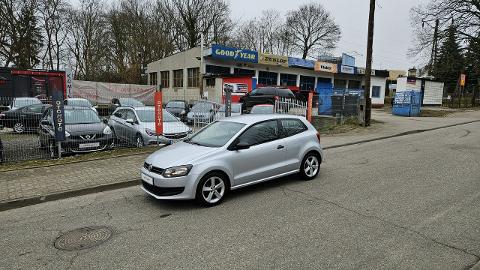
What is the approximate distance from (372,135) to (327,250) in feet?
39.1

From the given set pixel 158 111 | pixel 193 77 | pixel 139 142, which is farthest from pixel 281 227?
pixel 193 77

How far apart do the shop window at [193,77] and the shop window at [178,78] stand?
1.68 m

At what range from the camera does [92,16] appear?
45750 millimetres

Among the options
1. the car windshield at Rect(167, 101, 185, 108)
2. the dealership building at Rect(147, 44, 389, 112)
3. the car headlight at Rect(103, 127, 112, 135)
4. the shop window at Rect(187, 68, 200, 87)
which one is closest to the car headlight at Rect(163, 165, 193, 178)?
the car headlight at Rect(103, 127, 112, 135)

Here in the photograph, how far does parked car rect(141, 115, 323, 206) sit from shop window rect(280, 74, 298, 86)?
28246 millimetres

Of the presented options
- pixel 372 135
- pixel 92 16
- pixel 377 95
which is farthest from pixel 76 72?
pixel 372 135

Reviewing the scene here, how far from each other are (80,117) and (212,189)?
6.91m

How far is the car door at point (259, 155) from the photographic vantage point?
6.04 metres

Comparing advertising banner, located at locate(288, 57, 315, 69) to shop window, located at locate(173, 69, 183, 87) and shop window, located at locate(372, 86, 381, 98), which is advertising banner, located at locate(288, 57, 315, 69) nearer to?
shop window, located at locate(372, 86, 381, 98)

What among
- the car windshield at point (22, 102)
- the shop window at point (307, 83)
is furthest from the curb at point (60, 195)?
the shop window at point (307, 83)

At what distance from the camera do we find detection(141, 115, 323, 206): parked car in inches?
217

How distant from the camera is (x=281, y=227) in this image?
4.72 metres

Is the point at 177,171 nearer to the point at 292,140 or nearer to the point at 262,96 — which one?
the point at 292,140

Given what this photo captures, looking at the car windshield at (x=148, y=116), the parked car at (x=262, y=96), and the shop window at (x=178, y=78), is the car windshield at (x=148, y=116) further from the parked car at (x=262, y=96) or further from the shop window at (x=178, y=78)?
the shop window at (x=178, y=78)
